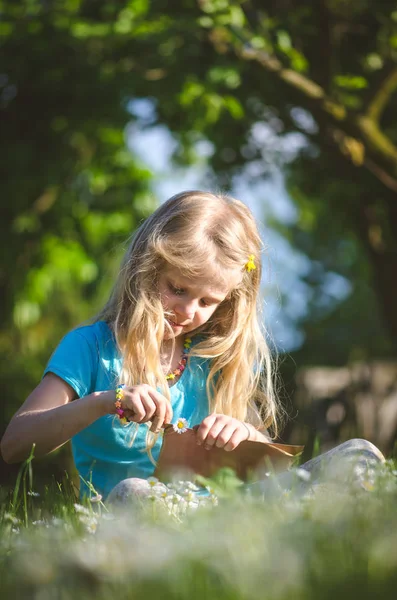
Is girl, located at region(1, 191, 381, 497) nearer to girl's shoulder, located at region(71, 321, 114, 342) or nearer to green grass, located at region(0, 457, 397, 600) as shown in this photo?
girl's shoulder, located at region(71, 321, 114, 342)

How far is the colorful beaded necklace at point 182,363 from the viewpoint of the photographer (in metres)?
3.05

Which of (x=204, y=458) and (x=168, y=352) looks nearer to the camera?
(x=204, y=458)

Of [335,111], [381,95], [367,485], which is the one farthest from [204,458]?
[381,95]

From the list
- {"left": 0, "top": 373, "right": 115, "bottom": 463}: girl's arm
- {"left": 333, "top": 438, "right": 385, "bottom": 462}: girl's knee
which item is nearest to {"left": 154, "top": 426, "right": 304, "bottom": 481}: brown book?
{"left": 333, "top": 438, "right": 385, "bottom": 462}: girl's knee

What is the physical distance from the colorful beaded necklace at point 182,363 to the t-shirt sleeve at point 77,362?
0.32 m

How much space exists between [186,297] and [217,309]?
431mm

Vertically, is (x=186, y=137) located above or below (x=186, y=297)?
below

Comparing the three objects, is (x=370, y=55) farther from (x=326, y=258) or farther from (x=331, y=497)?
(x=326, y=258)

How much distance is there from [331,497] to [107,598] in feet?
2.29

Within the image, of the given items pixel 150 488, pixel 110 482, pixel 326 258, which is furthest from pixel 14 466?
pixel 326 258

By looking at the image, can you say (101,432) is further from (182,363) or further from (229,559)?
(229,559)

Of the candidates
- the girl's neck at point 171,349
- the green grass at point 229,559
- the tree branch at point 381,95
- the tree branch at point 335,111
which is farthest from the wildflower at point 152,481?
the tree branch at point 381,95

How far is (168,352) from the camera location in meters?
3.16

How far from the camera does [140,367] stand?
2.91m
